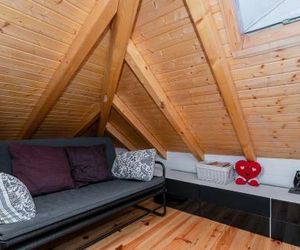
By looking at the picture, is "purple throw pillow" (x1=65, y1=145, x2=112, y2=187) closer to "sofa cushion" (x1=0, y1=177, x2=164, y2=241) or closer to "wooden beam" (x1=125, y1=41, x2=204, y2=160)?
"sofa cushion" (x1=0, y1=177, x2=164, y2=241)

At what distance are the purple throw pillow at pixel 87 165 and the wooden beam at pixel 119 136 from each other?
0.99m

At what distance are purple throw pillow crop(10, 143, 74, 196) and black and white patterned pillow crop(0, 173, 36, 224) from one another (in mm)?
424

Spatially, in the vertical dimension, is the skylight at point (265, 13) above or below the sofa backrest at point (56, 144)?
above

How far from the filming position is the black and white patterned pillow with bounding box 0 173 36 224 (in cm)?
138

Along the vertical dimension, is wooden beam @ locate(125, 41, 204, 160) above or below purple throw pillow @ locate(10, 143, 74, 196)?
above

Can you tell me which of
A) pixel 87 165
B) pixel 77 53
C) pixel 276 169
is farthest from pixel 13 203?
pixel 276 169

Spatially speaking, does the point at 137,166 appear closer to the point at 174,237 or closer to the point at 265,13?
the point at 174,237

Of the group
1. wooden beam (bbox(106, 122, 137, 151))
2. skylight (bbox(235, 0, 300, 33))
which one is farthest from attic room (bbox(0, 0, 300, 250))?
wooden beam (bbox(106, 122, 137, 151))

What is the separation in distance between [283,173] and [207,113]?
1.08m

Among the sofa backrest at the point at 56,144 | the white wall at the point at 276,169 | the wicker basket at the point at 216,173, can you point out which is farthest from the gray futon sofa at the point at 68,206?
the white wall at the point at 276,169

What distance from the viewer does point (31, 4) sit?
4.83 feet

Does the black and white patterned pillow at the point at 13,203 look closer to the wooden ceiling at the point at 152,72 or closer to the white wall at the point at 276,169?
the wooden ceiling at the point at 152,72

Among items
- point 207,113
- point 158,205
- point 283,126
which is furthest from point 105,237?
point 283,126

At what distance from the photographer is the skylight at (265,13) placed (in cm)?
149
